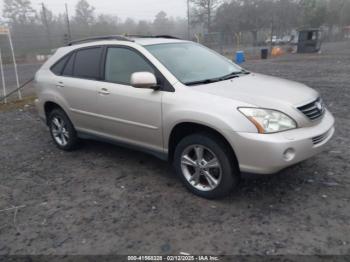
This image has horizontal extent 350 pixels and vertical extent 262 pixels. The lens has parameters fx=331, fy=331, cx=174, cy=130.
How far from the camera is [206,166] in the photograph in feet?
11.9

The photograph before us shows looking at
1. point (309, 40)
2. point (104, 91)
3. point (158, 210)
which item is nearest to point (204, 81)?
point (104, 91)

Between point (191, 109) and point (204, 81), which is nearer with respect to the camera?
point (191, 109)

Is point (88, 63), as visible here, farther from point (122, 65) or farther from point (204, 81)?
point (204, 81)

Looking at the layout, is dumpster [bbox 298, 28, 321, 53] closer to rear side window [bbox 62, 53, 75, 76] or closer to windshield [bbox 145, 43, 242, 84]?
windshield [bbox 145, 43, 242, 84]

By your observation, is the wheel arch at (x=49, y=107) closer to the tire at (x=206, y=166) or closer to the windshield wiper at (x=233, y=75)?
the tire at (x=206, y=166)

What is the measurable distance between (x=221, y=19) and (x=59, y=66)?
4852 cm

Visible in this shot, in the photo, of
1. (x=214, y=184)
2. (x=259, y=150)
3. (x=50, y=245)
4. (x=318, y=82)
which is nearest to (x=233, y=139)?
(x=259, y=150)

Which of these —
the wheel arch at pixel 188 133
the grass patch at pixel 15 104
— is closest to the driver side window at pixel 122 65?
the wheel arch at pixel 188 133

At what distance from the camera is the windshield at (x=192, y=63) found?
155 inches

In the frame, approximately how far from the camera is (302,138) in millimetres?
3221

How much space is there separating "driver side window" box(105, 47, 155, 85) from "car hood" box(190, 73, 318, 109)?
866 millimetres

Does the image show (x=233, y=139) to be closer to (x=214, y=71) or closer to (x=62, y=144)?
Answer: (x=214, y=71)

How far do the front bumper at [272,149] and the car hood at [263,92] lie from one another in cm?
33

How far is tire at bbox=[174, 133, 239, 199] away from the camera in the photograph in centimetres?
343
